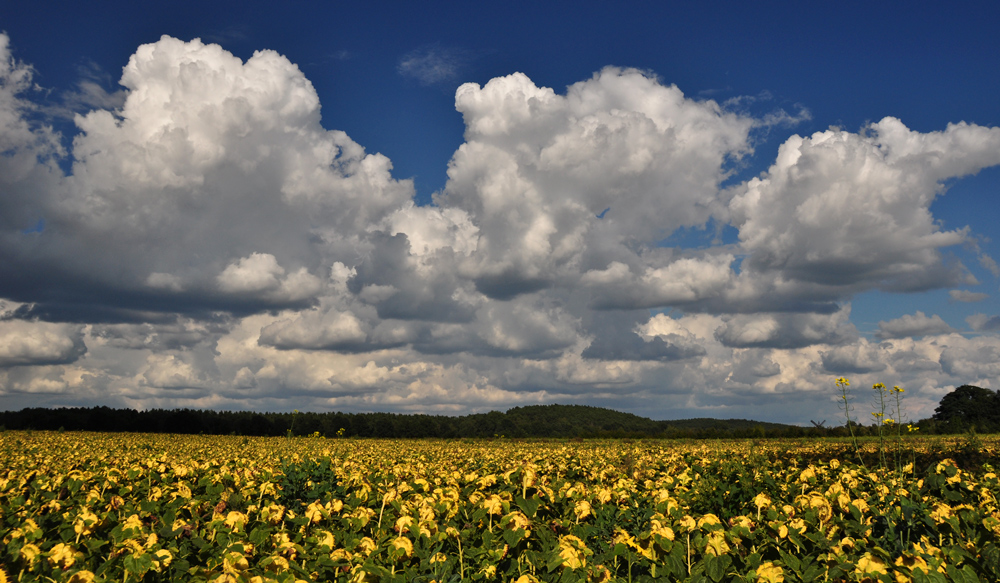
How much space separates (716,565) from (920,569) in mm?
1278

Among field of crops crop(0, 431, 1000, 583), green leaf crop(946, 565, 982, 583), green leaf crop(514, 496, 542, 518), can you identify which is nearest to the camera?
green leaf crop(946, 565, 982, 583)

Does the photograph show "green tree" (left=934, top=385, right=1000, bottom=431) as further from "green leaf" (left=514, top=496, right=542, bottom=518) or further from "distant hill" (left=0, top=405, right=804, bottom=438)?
"green leaf" (left=514, top=496, right=542, bottom=518)

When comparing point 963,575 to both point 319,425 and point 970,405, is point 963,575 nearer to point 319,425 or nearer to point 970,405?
point 319,425

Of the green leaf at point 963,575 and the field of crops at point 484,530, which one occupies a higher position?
the green leaf at point 963,575

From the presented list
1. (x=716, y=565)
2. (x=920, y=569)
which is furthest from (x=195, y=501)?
(x=920, y=569)

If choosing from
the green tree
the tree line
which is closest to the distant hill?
the tree line

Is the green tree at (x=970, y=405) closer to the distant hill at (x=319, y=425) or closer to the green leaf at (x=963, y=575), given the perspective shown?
the distant hill at (x=319, y=425)

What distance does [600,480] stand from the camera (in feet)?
29.1

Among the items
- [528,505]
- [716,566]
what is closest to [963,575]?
[716,566]

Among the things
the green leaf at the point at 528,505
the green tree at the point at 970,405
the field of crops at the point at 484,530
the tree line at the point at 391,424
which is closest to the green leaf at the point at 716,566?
the field of crops at the point at 484,530

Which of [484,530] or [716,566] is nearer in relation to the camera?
[716,566]

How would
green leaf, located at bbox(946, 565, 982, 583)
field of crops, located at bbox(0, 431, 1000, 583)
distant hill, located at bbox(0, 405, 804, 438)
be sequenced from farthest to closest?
distant hill, located at bbox(0, 405, 804, 438), field of crops, located at bbox(0, 431, 1000, 583), green leaf, located at bbox(946, 565, 982, 583)

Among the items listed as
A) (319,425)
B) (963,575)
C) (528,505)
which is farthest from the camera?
(319,425)

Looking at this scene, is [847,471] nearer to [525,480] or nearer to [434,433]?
[525,480]
